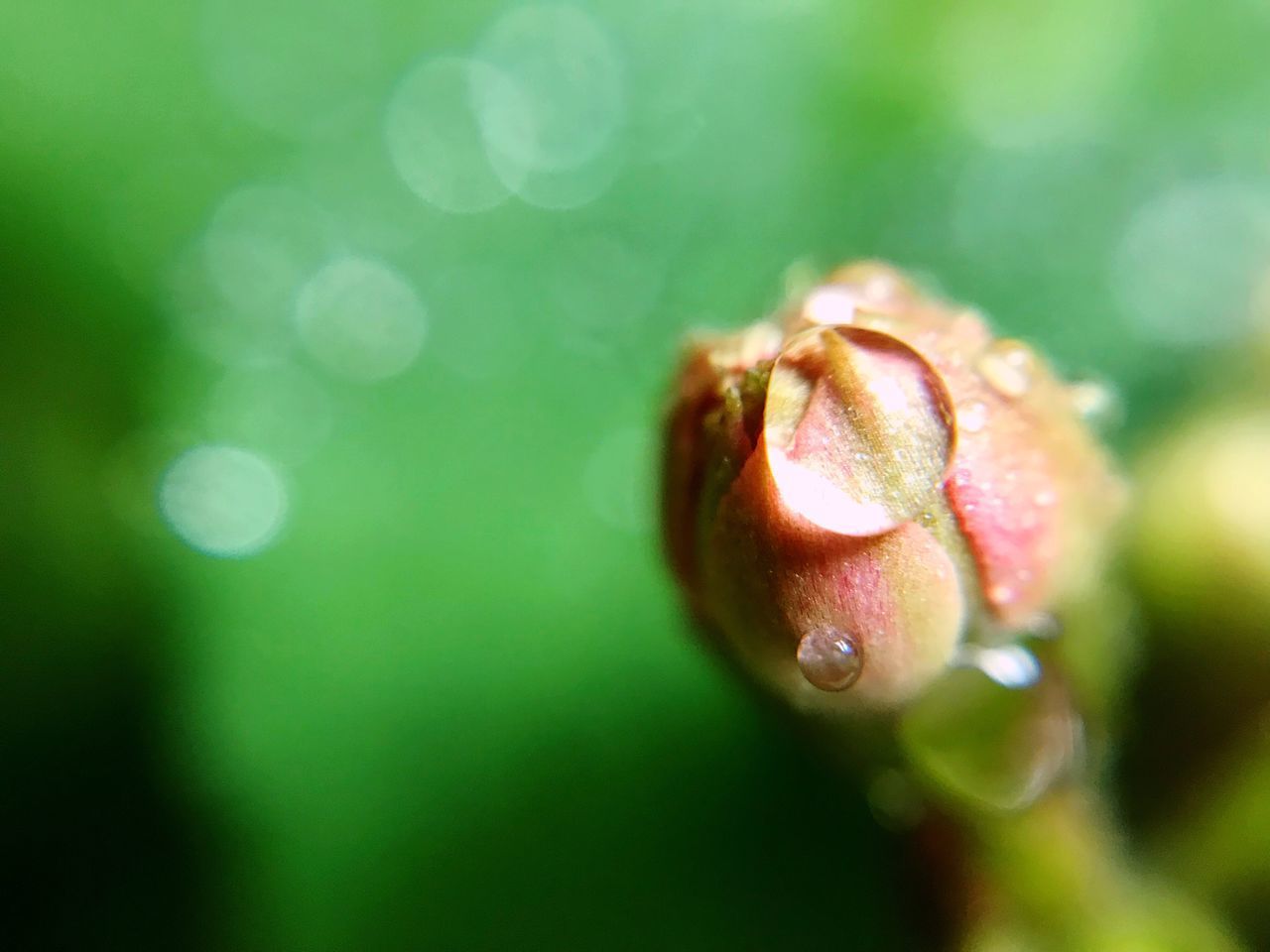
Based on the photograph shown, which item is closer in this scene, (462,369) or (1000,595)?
(1000,595)

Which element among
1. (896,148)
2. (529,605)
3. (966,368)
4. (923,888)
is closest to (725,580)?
(966,368)

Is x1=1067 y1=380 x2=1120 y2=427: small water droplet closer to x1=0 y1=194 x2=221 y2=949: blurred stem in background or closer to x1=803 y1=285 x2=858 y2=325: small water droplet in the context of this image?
x1=803 y1=285 x2=858 y2=325: small water droplet

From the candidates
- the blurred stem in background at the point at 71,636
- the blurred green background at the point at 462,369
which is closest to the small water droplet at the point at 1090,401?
the blurred green background at the point at 462,369

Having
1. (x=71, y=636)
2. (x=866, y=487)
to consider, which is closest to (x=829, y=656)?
(x=866, y=487)

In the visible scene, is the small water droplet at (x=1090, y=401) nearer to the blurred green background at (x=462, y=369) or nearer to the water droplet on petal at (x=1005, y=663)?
the water droplet on petal at (x=1005, y=663)

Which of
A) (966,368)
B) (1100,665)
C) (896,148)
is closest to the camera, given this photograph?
(966,368)

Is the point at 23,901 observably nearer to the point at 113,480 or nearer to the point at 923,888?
the point at 113,480

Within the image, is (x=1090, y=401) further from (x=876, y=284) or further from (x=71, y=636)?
(x=71, y=636)
